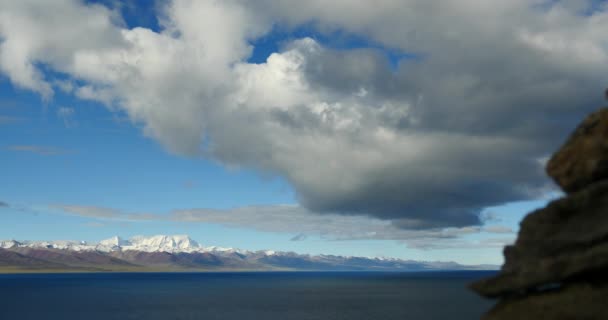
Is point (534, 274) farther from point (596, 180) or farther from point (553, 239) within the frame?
point (596, 180)

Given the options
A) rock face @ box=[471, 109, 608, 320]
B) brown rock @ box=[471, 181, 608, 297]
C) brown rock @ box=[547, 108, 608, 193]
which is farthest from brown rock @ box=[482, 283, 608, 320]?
brown rock @ box=[547, 108, 608, 193]

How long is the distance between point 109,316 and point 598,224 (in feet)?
377

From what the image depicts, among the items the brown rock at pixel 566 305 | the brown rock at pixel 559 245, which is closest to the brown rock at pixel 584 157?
the brown rock at pixel 559 245

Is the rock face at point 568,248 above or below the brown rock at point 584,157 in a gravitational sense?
below

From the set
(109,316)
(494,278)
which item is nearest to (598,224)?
(494,278)

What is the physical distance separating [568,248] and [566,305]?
254 cm

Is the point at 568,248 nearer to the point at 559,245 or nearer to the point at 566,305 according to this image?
the point at 559,245

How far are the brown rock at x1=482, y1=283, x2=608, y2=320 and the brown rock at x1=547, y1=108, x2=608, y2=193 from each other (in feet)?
15.7

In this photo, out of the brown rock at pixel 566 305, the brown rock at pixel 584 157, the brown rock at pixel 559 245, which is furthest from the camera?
the brown rock at pixel 584 157

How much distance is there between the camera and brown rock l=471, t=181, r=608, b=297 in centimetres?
2269

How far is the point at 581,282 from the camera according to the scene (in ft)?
77.4

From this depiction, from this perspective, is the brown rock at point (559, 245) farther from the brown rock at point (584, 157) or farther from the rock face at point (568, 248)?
the brown rock at point (584, 157)

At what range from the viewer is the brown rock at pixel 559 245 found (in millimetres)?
22688

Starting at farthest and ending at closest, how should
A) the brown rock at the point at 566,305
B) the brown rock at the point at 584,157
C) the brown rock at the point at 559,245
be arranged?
the brown rock at the point at 584,157 < the brown rock at the point at 566,305 < the brown rock at the point at 559,245
